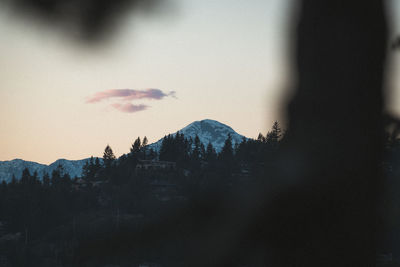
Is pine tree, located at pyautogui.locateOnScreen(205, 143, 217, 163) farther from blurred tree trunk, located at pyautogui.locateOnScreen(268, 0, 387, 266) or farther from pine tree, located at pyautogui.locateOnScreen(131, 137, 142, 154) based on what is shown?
blurred tree trunk, located at pyautogui.locateOnScreen(268, 0, 387, 266)

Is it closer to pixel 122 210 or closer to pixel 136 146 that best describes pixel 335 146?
pixel 122 210

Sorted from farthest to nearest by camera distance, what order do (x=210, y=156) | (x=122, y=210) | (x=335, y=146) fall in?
(x=210, y=156) → (x=122, y=210) → (x=335, y=146)

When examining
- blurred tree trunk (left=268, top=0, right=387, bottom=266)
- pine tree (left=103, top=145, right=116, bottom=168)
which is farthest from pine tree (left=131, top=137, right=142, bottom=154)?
blurred tree trunk (left=268, top=0, right=387, bottom=266)

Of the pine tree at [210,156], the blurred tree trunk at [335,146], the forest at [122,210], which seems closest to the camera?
the blurred tree trunk at [335,146]

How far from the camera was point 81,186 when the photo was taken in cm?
15025

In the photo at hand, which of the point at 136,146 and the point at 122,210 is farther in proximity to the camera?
the point at 136,146

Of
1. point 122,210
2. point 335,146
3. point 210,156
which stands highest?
point 210,156

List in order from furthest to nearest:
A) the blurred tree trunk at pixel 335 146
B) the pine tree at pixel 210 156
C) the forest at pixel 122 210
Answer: the pine tree at pixel 210 156 < the forest at pixel 122 210 < the blurred tree trunk at pixel 335 146

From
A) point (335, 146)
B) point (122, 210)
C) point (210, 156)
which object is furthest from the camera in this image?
point (210, 156)

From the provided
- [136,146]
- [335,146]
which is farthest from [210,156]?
[335,146]

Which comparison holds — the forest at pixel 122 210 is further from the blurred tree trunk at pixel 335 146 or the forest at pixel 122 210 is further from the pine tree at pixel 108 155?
the blurred tree trunk at pixel 335 146

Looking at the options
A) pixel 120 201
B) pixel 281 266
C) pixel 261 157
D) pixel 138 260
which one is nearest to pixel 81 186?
pixel 120 201

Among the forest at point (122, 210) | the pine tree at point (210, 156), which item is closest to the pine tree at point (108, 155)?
the forest at point (122, 210)

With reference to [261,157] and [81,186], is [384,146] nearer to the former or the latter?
[261,157]
